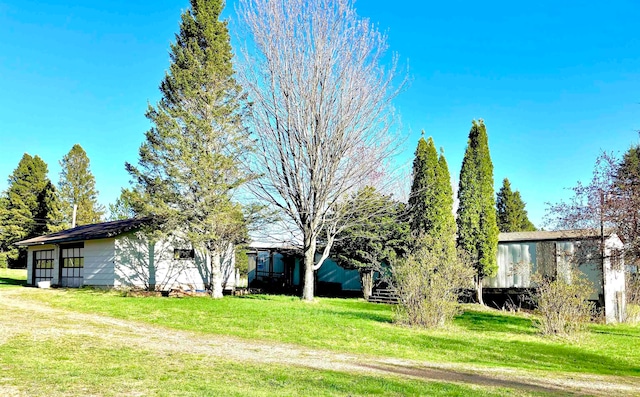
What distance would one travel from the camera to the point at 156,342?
427 inches

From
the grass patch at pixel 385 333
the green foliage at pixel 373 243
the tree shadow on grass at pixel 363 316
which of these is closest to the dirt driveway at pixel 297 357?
the grass patch at pixel 385 333

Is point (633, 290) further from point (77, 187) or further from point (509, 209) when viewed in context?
point (77, 187)

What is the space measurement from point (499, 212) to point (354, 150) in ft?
79.3

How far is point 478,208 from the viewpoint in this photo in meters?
25.3

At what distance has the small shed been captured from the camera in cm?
2200

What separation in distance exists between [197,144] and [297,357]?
13.7 meters

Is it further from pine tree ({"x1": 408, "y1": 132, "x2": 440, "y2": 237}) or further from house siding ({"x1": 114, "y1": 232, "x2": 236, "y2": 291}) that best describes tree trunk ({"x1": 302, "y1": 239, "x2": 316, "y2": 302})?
pine tree ({"x1": 408, "y1": 132, "x2": 440, "y2": 237})

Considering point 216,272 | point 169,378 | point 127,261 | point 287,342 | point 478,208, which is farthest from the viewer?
point 478,208

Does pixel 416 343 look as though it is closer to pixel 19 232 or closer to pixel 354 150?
pixel 354 150

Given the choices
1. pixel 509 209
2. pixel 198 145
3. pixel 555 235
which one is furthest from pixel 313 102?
pixel 509 209

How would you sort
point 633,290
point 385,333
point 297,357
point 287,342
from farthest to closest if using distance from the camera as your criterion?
point 633,290, point 385,333, point 287,342, point 297,357

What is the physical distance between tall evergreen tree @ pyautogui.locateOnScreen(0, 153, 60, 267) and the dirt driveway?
95.6 feet

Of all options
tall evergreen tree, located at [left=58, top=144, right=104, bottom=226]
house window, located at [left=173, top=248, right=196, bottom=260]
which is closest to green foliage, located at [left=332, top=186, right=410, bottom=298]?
house window, located at [left=173, top=248, right=196, bottom=260]

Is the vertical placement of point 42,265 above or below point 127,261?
below
